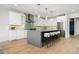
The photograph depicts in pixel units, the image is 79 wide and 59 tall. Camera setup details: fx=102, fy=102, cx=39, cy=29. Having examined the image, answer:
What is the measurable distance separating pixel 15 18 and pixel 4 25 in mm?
1733

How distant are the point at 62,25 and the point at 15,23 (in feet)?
17.1

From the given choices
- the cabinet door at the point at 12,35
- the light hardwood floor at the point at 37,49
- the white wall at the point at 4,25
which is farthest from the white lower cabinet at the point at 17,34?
the light hardwood floor at the point at 37,49

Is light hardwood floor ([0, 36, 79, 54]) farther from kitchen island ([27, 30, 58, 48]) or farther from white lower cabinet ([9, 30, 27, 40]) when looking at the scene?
white lower cabinet ([9, 30, 27, 40])

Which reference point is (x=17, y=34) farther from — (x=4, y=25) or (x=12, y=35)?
(x=4, y=25)

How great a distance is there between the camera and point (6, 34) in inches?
311

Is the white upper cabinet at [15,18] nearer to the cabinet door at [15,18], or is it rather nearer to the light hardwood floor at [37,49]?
the cabinet door at [15,18]

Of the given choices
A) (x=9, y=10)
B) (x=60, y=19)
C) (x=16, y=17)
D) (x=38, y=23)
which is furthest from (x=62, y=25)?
(x=9, y=10)

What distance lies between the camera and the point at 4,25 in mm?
7684

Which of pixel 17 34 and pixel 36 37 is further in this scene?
pixel 17 34

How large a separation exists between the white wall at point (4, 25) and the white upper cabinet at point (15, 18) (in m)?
0.65

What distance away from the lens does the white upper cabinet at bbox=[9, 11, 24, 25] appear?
8.69 m

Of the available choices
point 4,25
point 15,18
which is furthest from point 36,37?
point 15,18

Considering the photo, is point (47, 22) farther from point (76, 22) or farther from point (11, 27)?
point (11, 27)

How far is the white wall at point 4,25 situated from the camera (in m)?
7.40
